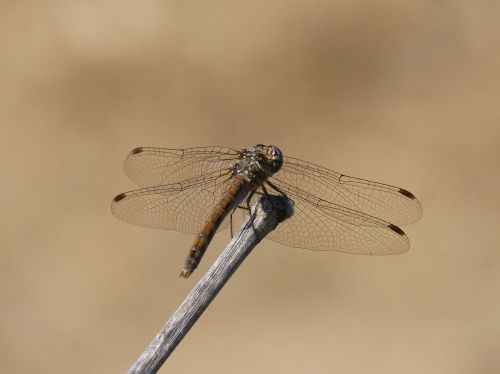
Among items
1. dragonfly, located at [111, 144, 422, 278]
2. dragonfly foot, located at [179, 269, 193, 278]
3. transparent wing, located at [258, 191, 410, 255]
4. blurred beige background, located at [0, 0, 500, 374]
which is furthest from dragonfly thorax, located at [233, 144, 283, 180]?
blurred beige background, located at [0, 0, 500, 374]

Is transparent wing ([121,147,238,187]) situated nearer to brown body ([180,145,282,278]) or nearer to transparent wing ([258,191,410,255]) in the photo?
brown body ([180,145,282,278])

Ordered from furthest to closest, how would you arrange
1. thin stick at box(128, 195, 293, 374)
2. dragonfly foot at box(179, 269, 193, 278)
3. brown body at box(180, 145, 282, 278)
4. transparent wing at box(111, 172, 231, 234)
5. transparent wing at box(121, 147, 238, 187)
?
transparent wing at box(121, 147, 238, 187), transparent wing at box(111, 172, 231, 234), brown body at box(180, 145, 282, 278), dragonfly foot at box(179, 269, 193, 278), thin stick at box(128, 195, 293, 374)

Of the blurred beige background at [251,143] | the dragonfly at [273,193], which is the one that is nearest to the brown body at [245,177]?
the dragonfly at [273,193]

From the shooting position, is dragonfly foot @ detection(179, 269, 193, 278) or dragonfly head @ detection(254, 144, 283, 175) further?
dragonfly head @ detection(254, 144, 283, 175)

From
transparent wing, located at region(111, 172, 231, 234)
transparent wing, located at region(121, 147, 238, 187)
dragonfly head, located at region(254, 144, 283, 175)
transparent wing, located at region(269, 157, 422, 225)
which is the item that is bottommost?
transparent wing, located at region(111, 172, 231, 234)

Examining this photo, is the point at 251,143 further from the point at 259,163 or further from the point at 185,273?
the point at 185,273

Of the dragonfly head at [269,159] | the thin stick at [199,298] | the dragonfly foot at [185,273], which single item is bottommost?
the thin stick at [199,298]

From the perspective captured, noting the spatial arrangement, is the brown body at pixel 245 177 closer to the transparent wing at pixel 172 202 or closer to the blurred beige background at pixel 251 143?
the transparent wing at pixel 172 202

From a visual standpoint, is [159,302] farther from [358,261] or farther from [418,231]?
[418,231]
